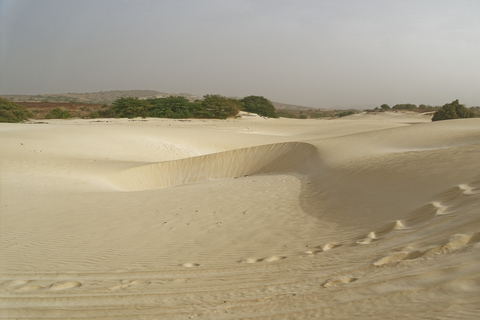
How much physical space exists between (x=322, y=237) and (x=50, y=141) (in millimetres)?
17654

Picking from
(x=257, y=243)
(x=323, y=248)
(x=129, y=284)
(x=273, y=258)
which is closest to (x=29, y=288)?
(x=129, y=284)

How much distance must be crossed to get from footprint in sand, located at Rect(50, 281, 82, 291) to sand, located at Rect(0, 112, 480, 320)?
0.02 m

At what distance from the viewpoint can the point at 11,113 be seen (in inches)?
1266

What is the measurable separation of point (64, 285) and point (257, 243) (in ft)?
8.87

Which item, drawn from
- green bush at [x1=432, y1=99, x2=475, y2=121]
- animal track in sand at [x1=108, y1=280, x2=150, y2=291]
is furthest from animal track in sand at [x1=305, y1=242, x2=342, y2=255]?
green bush at [x1=432, y1=99, x2=475, y2=121]

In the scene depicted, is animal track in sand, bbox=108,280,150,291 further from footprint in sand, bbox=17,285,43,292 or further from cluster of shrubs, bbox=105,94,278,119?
cluster of shrubs, bbox=105,94,278,119

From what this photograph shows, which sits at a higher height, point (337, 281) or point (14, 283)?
point (337, 281)

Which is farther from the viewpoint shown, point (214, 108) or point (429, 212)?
point (214, 108)

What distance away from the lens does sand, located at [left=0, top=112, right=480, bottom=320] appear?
2.80m

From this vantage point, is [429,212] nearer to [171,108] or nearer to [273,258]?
[273,258]

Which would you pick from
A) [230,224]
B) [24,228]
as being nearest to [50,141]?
[24,228]

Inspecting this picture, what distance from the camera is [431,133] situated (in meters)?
14.8

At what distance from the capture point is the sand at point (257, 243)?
9.20ft

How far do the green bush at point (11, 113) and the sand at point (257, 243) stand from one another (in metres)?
23.1
